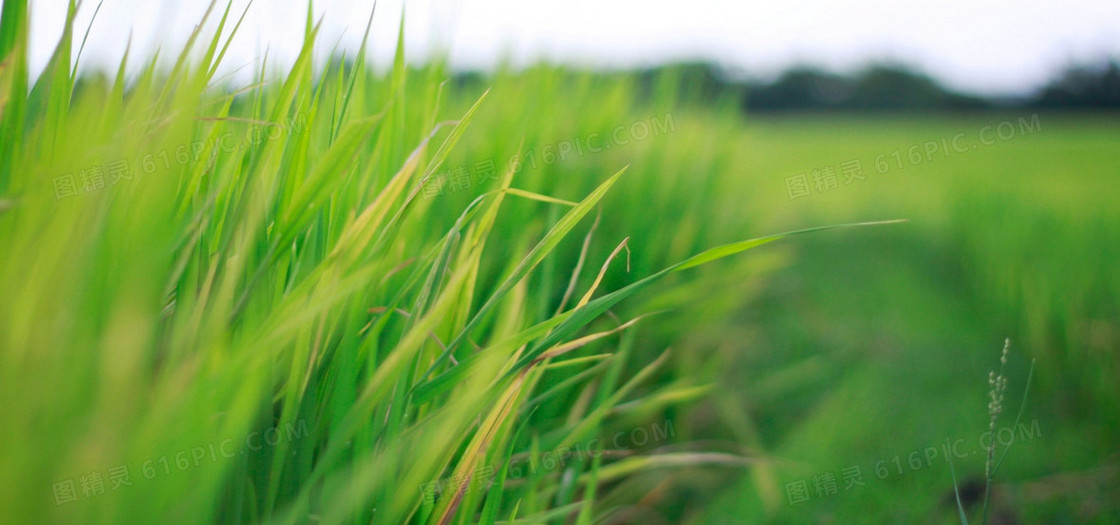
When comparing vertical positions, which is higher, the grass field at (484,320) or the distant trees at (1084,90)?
the distant trees at (1084,90)

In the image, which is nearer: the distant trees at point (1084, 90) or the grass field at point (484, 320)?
the grass field at point (484, 320)

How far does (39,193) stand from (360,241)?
20 cm

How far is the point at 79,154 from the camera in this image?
0.44 meters

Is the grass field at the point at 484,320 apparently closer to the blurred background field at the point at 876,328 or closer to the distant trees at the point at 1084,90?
the blurred background field at the point at 876,328

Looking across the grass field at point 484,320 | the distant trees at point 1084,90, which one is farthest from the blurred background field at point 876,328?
the distant trees at point 1084,90

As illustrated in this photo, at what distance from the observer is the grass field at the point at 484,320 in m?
0.35

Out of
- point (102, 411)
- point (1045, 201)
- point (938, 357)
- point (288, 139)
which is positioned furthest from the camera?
point (1045, 201)

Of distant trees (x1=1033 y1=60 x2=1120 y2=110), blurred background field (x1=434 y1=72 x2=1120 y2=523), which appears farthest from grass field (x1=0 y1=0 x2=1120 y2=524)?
distant trees (x1=1033 y1=60 x2=1120 y2=110)

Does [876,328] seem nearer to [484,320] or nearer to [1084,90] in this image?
[484,320]

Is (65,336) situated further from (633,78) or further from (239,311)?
(633,78)

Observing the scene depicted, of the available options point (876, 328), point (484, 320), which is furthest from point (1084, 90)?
point (484, 320)

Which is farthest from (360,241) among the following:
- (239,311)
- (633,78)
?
(633,78)

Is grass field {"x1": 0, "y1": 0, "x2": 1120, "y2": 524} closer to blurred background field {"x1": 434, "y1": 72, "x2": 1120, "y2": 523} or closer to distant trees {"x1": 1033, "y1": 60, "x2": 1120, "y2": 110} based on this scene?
blurred background field {"x1": 434, "y1": 72, "x2": 1120, "y2": 523}

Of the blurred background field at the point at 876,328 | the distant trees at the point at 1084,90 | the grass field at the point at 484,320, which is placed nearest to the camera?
the grass field at the point at 484,320
